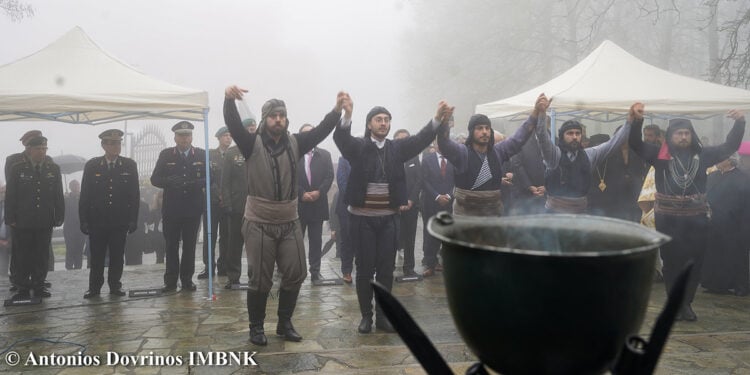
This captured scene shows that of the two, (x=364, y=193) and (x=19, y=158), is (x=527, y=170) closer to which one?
(x=364, y=193)

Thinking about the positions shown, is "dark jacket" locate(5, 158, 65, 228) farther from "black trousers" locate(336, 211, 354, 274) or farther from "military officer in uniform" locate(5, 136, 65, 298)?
"black trousers" locate(336, 211, 354, 274)

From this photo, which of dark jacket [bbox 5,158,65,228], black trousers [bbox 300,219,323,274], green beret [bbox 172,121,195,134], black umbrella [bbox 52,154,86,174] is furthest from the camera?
black umbrella [bbox 52,154,86,174]

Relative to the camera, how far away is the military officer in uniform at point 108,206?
6.78 metres

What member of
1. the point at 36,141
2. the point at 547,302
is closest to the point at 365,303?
the point at 547,302

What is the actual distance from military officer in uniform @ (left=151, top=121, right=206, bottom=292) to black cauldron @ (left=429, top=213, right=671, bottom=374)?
5771 millimetres

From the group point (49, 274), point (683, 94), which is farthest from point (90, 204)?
point (683, 94)

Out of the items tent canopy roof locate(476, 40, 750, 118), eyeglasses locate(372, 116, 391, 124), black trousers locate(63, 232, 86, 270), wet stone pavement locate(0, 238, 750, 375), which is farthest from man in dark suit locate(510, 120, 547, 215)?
black trousers locate(63, 232, 86, 270)

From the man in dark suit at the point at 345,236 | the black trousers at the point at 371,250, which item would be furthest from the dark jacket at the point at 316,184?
the black trousers at the point at 371,250

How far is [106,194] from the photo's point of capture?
680 centimetres

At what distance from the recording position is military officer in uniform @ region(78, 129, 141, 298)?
6.78 meters

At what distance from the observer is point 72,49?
268 inches

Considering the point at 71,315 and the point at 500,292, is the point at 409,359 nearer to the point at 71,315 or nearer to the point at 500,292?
the point at 500,292

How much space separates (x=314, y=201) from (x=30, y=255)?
3.58 m

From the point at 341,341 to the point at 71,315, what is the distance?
323 centimetres
